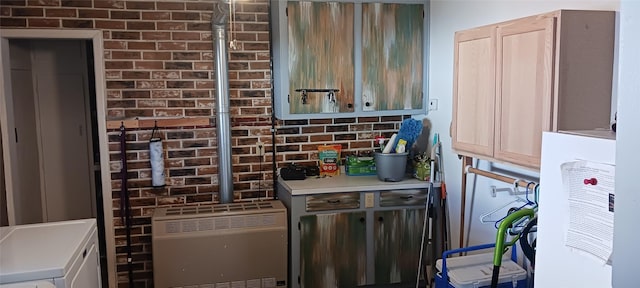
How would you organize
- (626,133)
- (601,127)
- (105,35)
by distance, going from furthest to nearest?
(105,35) → (601,127) → (626,133)

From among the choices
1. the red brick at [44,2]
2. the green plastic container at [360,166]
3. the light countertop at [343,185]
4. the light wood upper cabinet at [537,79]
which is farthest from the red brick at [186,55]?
the light wood upper cabinet at [537,79]

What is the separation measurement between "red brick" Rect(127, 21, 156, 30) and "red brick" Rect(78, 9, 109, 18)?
0.16 m

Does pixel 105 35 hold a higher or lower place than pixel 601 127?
higher

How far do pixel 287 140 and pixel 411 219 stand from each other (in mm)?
1094

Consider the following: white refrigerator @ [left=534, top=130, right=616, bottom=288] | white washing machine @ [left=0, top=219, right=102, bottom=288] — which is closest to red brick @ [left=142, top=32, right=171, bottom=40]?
white washing machine @ [left=0, top=219, right=102, bottom=288]

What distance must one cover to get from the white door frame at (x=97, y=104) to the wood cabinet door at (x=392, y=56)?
72.1 inches

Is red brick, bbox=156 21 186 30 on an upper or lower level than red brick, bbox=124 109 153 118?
upper

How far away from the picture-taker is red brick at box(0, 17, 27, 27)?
3.42m

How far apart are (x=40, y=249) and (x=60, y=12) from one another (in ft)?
Result: 6.53

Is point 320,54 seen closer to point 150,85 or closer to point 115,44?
point 150,85

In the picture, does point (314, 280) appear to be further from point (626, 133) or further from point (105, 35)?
point (626, 133)

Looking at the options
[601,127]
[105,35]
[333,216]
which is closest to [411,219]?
[333,216]

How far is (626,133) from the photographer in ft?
1.95

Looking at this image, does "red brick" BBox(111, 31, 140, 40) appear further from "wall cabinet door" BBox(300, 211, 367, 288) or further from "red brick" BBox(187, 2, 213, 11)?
"wall cabinet door" BBox(300, 211, 367, 288)
